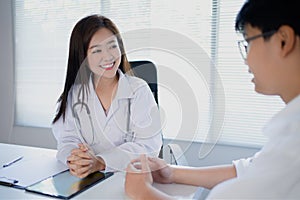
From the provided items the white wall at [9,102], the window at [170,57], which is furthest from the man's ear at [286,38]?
the white wall at [9,102]

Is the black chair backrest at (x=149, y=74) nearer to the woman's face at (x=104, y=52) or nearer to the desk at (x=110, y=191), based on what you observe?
the woman's face at (x=104, y=52)

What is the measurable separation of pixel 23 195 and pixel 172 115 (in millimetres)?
704

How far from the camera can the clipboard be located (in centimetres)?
95

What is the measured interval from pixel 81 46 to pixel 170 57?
519 millimetres

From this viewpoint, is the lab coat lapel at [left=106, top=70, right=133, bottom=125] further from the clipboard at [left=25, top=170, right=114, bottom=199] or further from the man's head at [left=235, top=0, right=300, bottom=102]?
the man's head at [left=235, top=0, right=300, bottom=102]

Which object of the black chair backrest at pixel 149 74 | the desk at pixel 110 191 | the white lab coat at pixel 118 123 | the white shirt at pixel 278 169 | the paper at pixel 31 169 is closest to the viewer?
the white shirt at pixel 278 169

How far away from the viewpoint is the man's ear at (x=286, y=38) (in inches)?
24.6

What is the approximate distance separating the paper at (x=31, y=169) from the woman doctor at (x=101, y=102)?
10 centimetres

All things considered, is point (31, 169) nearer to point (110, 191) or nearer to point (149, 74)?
point (110, 191)

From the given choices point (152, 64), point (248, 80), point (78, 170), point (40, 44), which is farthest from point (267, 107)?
point (40, 44)

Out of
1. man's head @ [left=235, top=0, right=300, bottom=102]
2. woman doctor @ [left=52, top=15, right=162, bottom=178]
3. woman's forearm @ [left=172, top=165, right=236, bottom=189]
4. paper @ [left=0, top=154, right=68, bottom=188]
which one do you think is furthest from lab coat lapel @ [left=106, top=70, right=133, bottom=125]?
man's head @ [left=235, top=0, right=300, bottom=102]

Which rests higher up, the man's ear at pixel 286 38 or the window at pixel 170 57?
A: the man's ear at pixel 286 38

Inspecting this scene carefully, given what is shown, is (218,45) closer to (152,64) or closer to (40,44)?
(152,64)

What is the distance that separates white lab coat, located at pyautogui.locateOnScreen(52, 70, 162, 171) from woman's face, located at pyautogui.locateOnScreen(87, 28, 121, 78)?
0.08 meters
